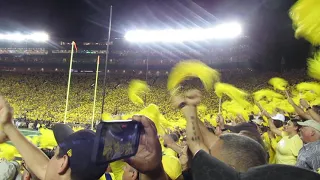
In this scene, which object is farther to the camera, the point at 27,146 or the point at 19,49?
the point at 19,49

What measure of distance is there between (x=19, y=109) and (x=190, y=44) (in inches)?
549

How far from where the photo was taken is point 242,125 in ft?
10.7

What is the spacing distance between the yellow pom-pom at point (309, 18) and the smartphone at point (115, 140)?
0.99 m

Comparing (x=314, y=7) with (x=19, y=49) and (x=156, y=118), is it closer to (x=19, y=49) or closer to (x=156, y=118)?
(x=156, y=118)

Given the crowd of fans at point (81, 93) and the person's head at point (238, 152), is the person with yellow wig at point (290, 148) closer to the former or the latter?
the person's head at point (238, 152)

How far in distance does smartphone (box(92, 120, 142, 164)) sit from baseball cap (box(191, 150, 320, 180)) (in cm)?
38

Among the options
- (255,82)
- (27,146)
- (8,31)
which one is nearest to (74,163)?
(27,146)

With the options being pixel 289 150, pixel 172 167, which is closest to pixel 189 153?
pixel 172 167

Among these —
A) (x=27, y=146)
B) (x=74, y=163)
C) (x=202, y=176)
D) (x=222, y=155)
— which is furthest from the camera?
(x=27, y=146)

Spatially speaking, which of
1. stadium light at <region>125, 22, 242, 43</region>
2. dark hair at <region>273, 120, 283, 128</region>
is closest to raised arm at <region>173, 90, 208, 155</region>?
dark hair at <region>273, 120, 283, 128</region>

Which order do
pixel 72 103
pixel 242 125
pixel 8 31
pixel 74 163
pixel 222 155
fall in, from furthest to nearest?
pixel 8 31
pixel 72 103
pixel 242 125
pixel 74 163
pixel 222 155

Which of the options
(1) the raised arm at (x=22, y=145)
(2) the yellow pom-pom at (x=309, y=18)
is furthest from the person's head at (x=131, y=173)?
(2) the yellow pom-pom at (x=309, y=18)

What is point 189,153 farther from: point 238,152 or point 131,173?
point 238,152

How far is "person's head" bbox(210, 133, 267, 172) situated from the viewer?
1.37 meters
